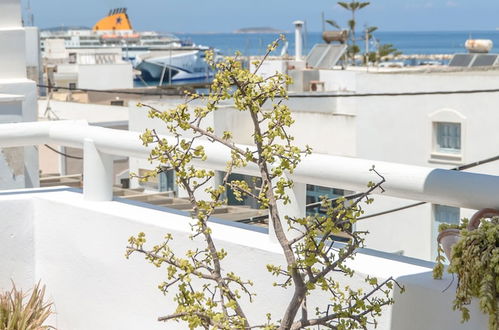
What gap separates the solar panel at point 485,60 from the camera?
34.2m

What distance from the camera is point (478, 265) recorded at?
3000 mm

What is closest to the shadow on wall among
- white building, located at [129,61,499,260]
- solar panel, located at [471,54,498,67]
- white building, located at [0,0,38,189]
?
white building, located at [0,0,38,189]

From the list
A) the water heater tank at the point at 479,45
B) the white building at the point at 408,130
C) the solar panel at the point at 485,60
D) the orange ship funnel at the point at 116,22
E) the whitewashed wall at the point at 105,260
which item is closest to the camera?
the whitewashed wall at the point at 105,260

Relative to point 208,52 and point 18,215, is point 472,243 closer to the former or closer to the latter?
point 208,52

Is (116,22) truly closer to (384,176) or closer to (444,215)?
(444,215)

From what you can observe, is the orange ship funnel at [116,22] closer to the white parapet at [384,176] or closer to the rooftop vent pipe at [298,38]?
the rooftop vent pipe at [298,38]

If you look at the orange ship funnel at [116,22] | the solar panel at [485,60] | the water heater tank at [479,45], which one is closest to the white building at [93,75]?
the water heater tank at [479,45]

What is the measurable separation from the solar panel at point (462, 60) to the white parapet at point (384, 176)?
3187 centimetres

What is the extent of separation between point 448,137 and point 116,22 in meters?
131

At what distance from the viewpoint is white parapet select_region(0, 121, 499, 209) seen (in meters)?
3.32

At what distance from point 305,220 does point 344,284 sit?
22.1 inches

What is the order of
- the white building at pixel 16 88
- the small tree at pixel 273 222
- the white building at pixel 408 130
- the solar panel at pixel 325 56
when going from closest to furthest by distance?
1. the small tree at pixel 273 222
2. the white building at pixel 16 88
3. the white building at pixel 408 130
4. the solar panel at pixel 325 56

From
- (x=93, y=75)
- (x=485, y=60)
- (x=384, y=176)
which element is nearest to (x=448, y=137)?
(x=485, y=60)

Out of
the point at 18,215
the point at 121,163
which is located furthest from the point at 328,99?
the point at 18,215
